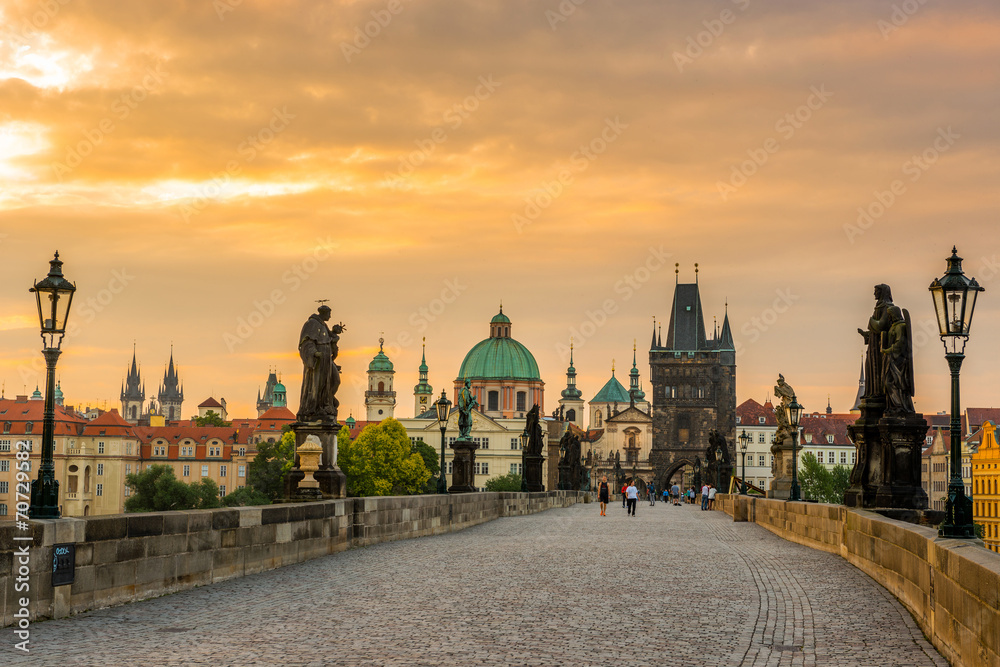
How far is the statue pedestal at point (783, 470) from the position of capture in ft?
120

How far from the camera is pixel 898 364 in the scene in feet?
56.2

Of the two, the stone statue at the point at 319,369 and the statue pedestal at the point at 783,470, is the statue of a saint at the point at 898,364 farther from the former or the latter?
the statue pedestal at the point at 783,470

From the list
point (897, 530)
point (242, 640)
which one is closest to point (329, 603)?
point (242, 640)

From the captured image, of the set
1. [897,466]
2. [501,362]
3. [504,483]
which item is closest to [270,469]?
[504,483]

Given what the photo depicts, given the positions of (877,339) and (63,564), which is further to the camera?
(877,339)

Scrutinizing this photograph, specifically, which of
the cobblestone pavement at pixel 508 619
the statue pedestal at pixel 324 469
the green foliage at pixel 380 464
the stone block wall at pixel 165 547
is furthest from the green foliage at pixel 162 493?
the cobblestone pavement at pixel 508 619

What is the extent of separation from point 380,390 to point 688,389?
63358 millimetres

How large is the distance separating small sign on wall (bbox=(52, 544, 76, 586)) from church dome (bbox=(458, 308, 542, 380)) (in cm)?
17044

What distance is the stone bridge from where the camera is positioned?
8.84 m

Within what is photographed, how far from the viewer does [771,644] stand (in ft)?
32.1

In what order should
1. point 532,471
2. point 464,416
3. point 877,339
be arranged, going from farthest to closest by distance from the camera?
point 532,471
point 464,416
point 877,339

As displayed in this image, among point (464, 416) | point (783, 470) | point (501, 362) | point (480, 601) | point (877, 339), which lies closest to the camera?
point (480, 601)

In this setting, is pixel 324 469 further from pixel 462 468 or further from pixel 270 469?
pixel 270 469

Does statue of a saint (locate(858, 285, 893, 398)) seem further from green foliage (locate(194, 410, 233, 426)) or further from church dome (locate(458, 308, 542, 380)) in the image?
green foliage (locate(194, 410, 233, 426))
